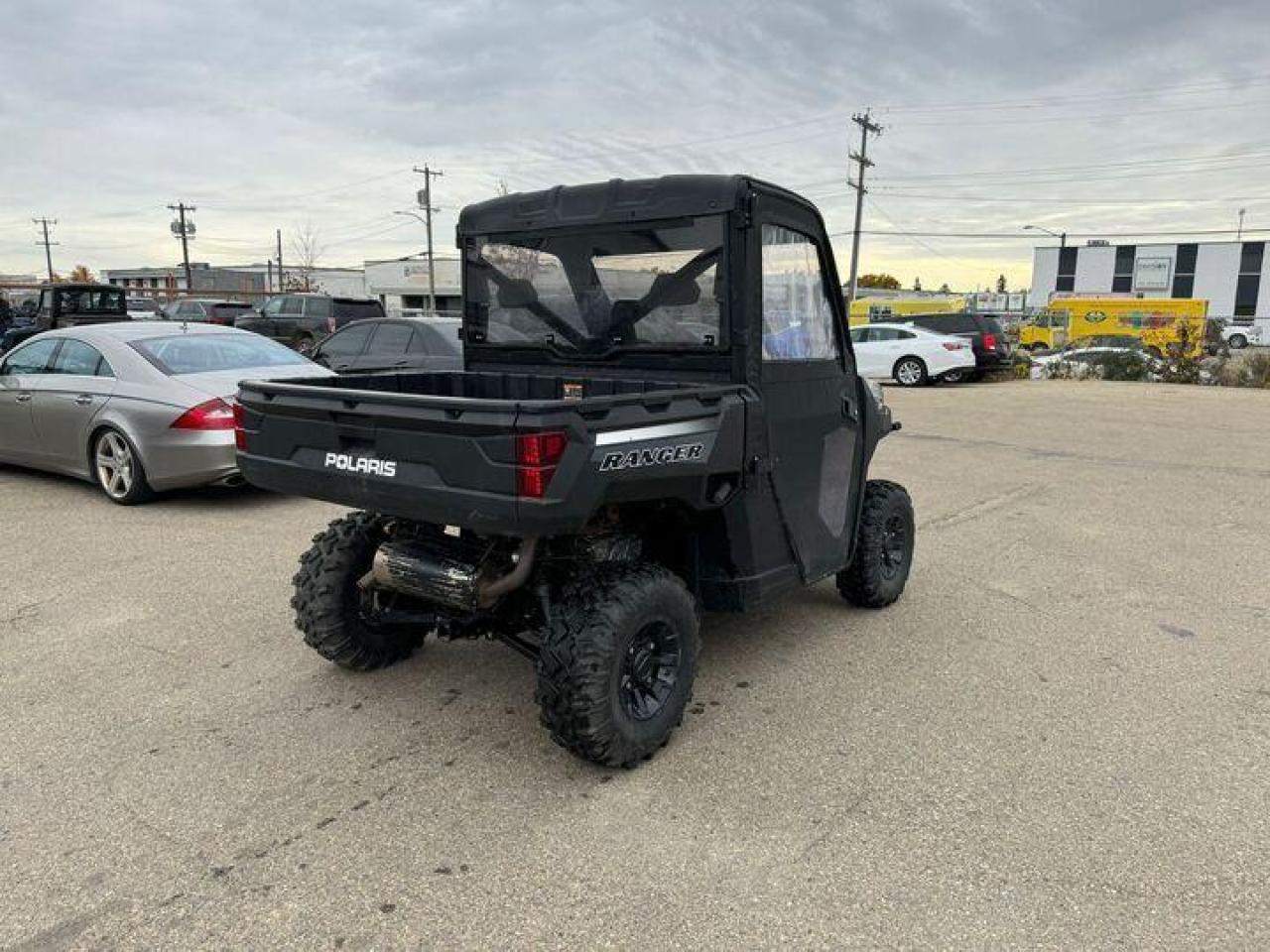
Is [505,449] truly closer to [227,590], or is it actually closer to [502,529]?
[502,529]

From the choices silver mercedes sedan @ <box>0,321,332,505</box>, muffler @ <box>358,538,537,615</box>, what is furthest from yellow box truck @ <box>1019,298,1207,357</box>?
muffler @ <box>358,538,537,615</box>

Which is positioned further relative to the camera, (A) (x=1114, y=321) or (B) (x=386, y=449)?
(A) (x=1114, y=321)

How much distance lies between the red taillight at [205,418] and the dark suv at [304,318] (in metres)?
15.2

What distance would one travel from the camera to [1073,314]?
3894 centimetres

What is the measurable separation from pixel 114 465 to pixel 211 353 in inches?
46.2

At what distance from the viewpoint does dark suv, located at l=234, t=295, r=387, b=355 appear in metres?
21.7

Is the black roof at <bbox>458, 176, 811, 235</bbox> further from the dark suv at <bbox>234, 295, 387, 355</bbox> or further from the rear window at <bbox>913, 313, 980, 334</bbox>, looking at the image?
the rear window at <bbox>913, 313, 980, 334</bbox>

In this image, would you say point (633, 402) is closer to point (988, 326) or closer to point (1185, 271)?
point (988, 326)

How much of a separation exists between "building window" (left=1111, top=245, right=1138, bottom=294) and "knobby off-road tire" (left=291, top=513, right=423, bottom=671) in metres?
89.8

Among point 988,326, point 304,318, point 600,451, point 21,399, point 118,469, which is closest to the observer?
point 600,451

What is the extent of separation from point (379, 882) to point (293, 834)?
41cm

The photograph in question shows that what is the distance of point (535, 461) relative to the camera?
2758 mm

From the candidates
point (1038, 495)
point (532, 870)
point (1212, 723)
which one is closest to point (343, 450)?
point (532, 870)

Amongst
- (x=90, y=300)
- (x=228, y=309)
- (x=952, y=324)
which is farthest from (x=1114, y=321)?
(x=90, y=300)
